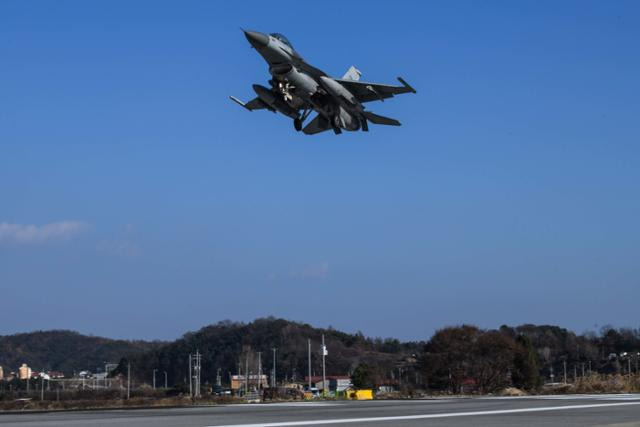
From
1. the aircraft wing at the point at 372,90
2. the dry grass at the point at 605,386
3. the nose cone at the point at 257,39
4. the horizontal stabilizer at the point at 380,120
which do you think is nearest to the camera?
the nose cone at the point at 257,39

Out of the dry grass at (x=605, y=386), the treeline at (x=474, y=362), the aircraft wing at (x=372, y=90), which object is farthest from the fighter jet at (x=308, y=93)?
the treeline at (x=474, y=362)

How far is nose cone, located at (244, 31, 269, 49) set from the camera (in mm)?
39500

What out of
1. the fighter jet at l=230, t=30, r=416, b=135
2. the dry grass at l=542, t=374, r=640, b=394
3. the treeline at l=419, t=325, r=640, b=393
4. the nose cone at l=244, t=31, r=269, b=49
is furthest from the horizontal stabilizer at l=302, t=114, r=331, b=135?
the treeline at l=419, t=325, r=640, b=393

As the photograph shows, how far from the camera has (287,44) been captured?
41281 mm

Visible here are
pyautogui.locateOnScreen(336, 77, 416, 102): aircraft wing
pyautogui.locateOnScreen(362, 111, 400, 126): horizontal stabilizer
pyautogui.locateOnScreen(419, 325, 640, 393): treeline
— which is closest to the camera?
pyautogui.locateOnScreen(336, 77, 416, 102): aircraft wing

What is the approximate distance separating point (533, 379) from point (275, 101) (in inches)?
2379

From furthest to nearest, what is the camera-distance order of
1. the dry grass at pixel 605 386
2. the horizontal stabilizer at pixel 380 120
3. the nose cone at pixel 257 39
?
the dry grass at pixel 605 386, the horizontal stabilizer at pixel 380 120, the nose cone at pixel 257 39

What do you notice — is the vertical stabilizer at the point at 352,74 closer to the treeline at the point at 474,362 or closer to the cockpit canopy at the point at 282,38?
the cockpit canopy at the point at 282,38

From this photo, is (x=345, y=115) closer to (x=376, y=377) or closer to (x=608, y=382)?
(x=608, y=382)

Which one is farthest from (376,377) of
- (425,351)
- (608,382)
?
(608,382)

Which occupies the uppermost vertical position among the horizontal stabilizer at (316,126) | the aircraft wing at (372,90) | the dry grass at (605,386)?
the aircraft wing at (372,90)

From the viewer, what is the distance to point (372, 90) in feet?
146

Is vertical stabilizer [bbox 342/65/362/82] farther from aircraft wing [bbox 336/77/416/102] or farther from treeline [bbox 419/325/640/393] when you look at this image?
treeline [bbox 419/325/640/393]

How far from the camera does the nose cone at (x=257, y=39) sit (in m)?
39.5
